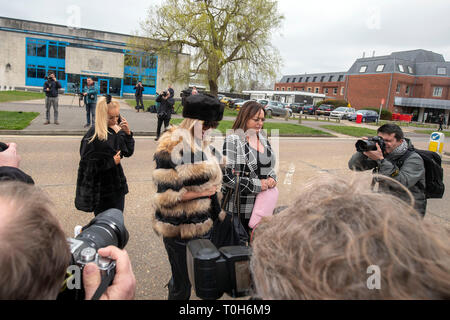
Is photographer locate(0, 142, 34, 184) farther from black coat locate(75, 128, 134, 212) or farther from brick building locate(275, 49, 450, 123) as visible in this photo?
brick building locate(275, 49, 450, 123)

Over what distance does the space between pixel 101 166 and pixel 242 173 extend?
1.48m

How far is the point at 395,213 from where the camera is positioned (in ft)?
2.47

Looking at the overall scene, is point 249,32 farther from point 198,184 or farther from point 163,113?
point 198,184

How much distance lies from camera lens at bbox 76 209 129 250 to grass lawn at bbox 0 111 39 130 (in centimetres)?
1069

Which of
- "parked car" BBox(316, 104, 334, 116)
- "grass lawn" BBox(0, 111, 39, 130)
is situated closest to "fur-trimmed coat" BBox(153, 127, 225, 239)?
"grass lawn" BBox(0, 111, 39, 130)

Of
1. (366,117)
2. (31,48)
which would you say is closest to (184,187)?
(366,117)

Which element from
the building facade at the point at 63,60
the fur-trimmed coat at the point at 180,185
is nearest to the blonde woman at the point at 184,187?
the fur-trimmed coat at the point at 180,185

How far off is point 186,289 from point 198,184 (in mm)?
838

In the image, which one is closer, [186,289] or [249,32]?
[186,289]

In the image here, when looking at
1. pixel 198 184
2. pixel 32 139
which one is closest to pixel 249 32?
pixel 32 139

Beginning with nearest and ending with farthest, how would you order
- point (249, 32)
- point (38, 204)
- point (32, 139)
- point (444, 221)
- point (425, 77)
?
1. point (38, 204)
2. point (444, 221)
3. point (32, 139)
4. point (249, 32)
5. point (425, 77)

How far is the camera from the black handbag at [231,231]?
2.48m

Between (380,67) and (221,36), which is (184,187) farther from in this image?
(380,67)

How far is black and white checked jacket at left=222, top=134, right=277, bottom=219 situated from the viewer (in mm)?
2750
